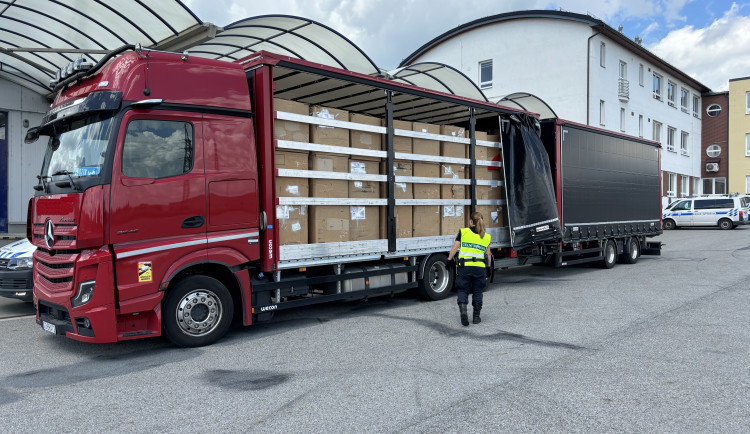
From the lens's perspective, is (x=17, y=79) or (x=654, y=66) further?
(x=654, y=66)

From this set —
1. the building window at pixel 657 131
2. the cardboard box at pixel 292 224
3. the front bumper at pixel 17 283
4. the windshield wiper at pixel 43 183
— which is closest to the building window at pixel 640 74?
the building window at pixel 657 131

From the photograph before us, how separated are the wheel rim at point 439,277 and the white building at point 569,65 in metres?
19.1

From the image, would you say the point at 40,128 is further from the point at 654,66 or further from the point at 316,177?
the point at 654,66

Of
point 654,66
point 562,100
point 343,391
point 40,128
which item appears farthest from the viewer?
point 654,66

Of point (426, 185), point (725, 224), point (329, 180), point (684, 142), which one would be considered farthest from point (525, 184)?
point (684, 142)

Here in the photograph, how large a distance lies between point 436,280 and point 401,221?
1433 mm

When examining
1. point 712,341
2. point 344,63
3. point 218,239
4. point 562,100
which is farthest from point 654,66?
point 218,239

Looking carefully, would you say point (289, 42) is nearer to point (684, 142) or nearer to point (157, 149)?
point (157, 149)

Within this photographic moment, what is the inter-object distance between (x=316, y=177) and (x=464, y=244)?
2.09 meters

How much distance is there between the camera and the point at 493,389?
457 centimetres

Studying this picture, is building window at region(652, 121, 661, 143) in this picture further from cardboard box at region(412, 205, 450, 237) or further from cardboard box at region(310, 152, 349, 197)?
cardboard box at region(310, 152, 349, 197)

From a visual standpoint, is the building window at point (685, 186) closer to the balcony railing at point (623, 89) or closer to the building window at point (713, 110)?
the building window at point (713, 110)

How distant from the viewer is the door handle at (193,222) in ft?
19.2

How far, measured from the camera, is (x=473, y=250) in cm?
703
